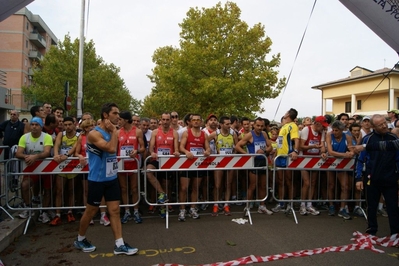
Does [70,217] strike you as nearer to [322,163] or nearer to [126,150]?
[126,150]

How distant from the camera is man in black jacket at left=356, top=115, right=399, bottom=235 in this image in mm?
5609

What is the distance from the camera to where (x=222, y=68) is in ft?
78.3

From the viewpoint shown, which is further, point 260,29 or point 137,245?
point 260,29

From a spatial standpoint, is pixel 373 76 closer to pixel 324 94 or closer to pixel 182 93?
pixel 324 94

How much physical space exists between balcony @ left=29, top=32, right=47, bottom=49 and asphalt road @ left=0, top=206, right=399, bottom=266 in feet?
195

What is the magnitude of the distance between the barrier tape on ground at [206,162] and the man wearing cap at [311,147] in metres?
1.32

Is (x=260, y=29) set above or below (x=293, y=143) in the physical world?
above

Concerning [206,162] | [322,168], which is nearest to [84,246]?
[206,162]

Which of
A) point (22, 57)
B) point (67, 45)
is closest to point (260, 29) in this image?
point (67, 45)

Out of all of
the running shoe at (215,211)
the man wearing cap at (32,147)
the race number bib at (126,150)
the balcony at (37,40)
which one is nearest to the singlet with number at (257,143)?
the running shoe at (215,211)

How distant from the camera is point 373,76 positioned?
33.9 metres

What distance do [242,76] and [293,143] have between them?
16.6 metres

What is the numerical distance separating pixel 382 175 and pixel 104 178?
441 cm

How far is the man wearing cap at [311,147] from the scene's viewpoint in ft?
24.0
